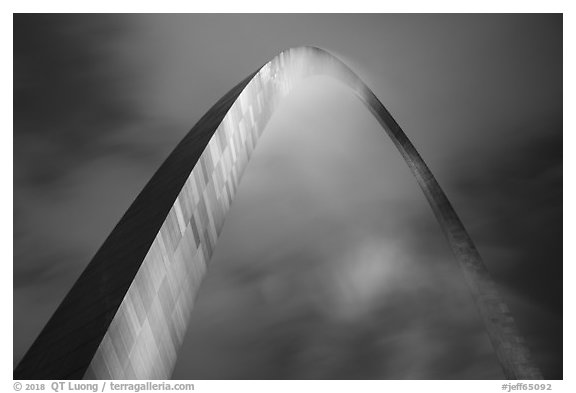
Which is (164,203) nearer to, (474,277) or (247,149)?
(247,149)

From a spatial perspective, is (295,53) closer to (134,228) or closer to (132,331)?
(134,228)

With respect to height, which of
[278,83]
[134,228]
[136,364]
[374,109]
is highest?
[374,109]

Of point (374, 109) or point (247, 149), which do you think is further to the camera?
point (374, 109)

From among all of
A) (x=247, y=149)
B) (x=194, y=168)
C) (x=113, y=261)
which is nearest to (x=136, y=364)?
(x=113, y=261)

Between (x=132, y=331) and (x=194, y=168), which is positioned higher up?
(x=194, y=168)

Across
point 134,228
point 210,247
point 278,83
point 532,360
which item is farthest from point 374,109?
point 134,228

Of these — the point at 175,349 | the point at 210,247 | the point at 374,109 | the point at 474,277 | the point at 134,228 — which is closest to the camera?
the point at 134,228

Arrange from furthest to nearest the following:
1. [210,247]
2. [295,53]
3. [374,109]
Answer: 1. [374,109]
2. [295,53]
3. [210,247]
